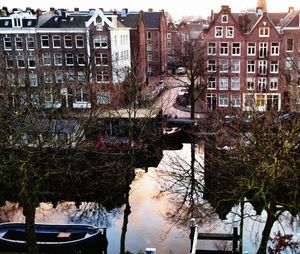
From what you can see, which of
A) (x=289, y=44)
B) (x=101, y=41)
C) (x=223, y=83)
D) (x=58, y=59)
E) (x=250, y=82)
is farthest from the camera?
(x=58, y=59)

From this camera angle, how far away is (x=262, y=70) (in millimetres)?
46500

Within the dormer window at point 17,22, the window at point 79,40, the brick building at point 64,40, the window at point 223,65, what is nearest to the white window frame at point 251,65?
the window at point 223,65

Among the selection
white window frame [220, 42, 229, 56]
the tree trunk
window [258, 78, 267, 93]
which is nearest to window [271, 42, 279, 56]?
window [258, 78, 267, 93]

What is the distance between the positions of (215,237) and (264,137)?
5441mm

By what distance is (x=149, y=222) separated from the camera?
23734 millimetres

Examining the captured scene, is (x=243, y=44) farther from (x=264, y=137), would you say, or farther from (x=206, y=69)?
(x=264, y=137)

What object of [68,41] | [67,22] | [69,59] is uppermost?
[67,22]

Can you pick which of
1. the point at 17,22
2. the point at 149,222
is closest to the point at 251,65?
the point at 17,22

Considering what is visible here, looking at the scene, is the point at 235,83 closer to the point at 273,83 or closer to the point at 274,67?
the point at 273,83

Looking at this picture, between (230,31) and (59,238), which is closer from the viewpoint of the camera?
(59,238)

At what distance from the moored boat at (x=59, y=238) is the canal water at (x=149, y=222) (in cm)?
129

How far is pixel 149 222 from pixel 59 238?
214 inches

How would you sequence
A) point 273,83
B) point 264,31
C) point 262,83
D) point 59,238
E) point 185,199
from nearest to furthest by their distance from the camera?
point 59,238 < point 185,199 < point 264,31 < point 273,83 < point 262,83

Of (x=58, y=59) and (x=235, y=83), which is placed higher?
(x=58, y=59)
